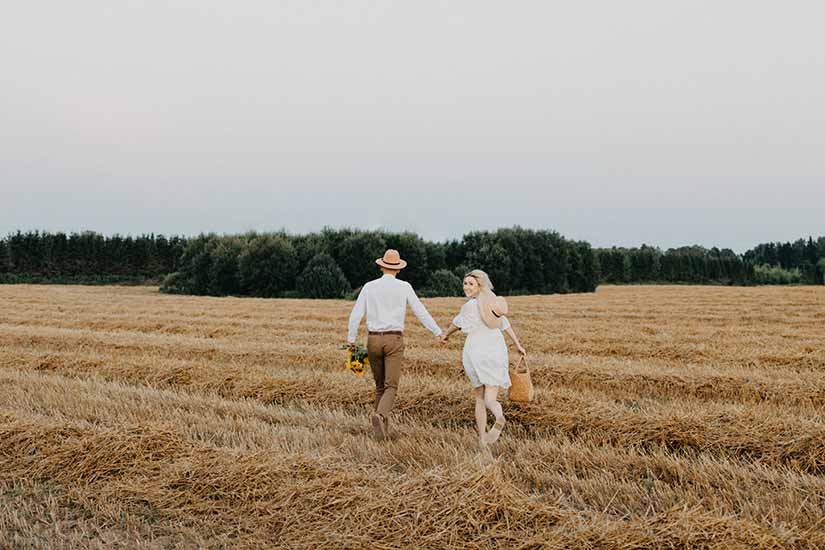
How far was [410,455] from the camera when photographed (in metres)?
5.52

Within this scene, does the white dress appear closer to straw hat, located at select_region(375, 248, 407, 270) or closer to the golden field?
the golden field

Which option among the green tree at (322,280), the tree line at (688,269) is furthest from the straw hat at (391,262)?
the tree line at (688,269)

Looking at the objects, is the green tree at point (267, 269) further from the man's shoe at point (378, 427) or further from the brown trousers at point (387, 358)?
the man's shoe at point (378, 427)

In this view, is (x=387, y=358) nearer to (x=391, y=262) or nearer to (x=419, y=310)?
(x=419, y=310)

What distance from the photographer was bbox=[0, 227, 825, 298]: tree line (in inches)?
1646

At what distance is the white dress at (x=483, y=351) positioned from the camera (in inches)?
233

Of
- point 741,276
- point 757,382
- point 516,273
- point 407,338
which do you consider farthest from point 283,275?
point 741,276

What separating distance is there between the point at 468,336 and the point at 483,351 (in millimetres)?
311

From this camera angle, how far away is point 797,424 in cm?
595

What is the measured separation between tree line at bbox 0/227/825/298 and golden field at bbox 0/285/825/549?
101 ft

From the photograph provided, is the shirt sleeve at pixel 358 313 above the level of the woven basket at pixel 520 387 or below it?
above

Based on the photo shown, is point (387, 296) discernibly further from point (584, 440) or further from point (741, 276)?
point (741, 276)

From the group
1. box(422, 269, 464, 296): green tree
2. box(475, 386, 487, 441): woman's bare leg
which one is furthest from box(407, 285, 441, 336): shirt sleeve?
box(422, 269, 464, 296): green tree

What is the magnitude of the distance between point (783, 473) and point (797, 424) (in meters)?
1.17
